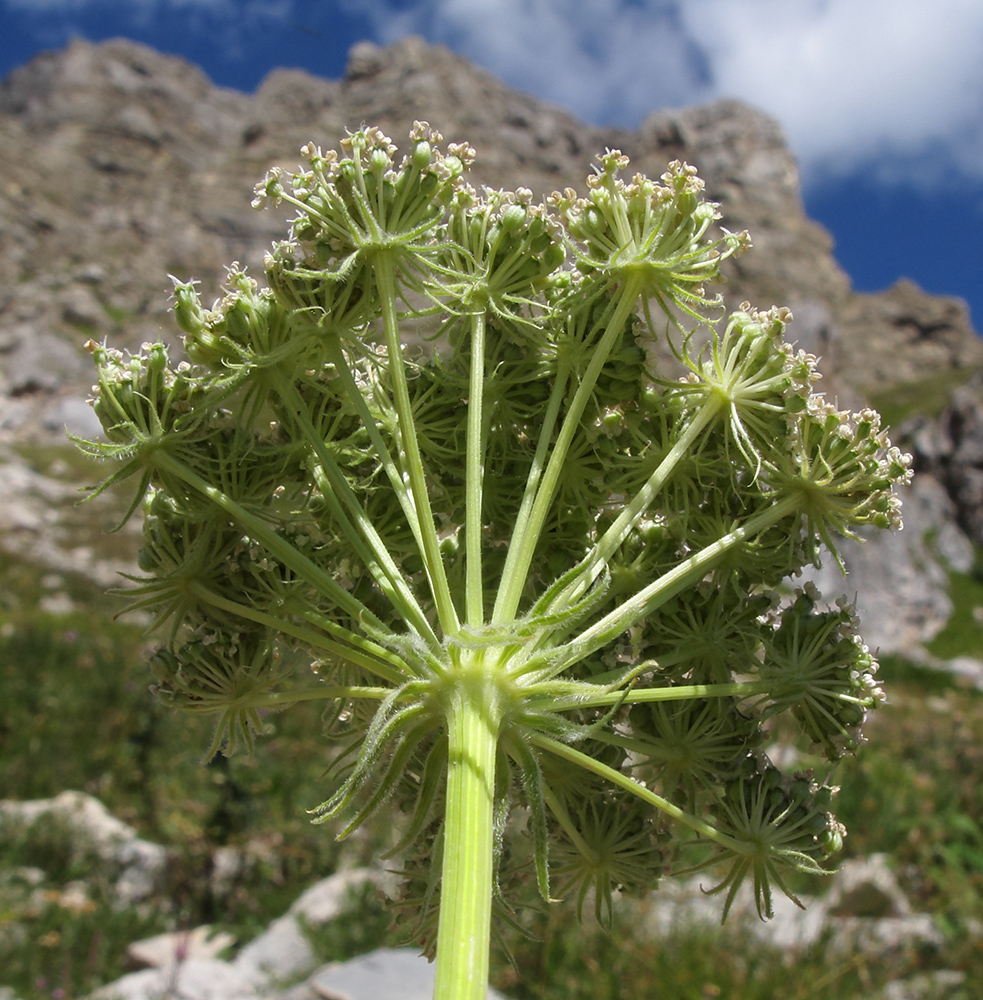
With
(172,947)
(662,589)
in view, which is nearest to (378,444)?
(662,589)

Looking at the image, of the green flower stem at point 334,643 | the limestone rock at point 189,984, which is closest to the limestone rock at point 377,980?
the limestone rock at point 189,984

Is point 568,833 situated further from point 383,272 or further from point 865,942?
point 865,942

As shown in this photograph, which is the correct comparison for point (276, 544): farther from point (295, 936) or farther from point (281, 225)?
point (281, 225)

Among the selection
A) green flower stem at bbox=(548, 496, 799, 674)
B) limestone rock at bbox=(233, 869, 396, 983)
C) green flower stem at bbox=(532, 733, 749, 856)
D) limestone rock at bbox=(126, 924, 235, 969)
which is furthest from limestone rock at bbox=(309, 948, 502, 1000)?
green flower stem at bbox=(548, 496, 799, 674)

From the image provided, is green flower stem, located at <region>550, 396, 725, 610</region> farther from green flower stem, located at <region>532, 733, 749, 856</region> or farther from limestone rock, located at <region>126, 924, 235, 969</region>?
limestone rock, located at <region>126, 924, 235, 969</region>

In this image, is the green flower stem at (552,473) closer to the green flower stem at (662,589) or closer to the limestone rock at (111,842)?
the green flower stem at (662,589)

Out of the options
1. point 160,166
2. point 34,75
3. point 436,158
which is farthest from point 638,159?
point 436,158
